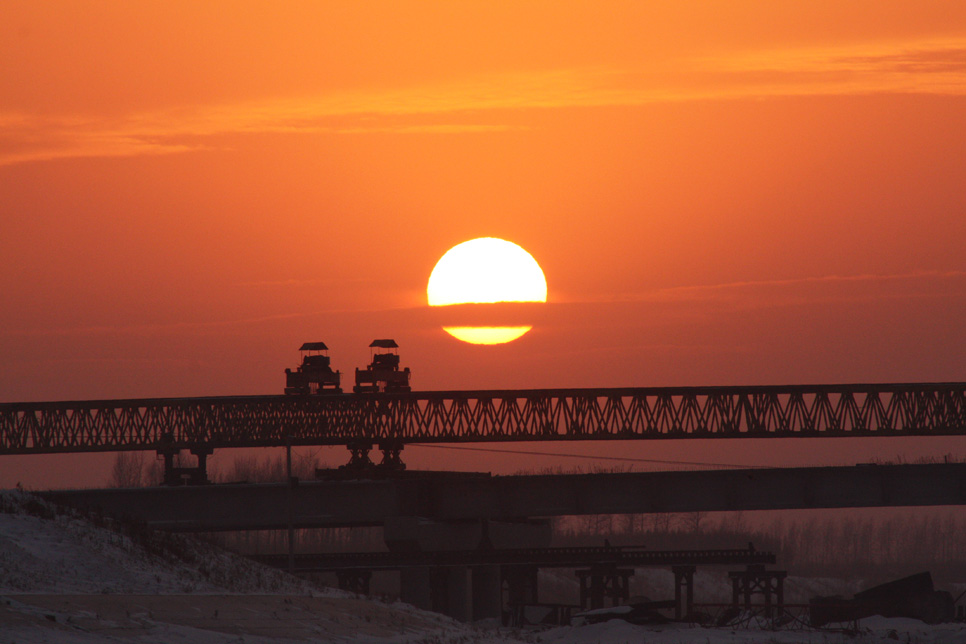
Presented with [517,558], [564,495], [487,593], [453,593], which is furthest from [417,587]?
[564,495]

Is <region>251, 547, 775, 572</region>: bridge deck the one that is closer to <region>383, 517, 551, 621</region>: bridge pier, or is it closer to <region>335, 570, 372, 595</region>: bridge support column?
<region>383, 517, 551, 621</region>: bridge pier

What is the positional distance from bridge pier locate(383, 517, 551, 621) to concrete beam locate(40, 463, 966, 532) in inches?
35.9

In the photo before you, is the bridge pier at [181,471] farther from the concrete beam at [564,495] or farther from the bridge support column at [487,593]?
the bridge support column at [487,593]

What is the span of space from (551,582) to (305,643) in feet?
351

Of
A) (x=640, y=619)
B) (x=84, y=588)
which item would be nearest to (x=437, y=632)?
(x=84, y=588)

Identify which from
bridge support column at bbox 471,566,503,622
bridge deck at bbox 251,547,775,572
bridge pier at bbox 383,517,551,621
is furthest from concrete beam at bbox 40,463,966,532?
bridge support column at bbox 471,566,503,622

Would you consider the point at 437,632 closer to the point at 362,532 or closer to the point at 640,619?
the point at 640,619

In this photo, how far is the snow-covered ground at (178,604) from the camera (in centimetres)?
3025

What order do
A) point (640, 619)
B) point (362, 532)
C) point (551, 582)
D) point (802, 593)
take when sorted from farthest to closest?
point (362, 532)
point (802, 593)
point (551, 582)
point (640, 619)

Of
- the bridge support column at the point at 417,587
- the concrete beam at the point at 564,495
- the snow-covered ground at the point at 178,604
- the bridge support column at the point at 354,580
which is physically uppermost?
the concrete beam at the point at 564,495

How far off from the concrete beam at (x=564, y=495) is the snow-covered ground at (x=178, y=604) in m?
21.8

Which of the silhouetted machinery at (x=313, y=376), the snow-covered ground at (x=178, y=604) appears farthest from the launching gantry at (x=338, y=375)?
the snow-covered ground at (x=178, y=604)

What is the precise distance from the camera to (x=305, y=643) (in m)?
32.5

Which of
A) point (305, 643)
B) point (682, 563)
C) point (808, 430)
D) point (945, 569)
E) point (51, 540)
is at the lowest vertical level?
point (305, 643)
